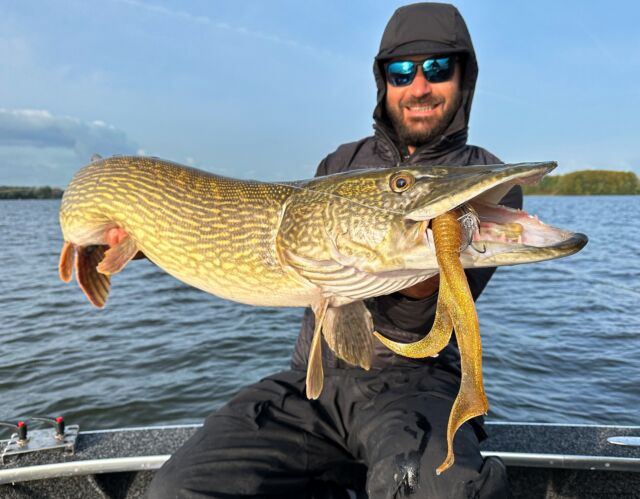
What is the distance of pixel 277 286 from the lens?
191 cm

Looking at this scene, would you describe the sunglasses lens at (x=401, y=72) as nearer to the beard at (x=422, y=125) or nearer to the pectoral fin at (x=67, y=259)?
the beard at (x=422, y=125)

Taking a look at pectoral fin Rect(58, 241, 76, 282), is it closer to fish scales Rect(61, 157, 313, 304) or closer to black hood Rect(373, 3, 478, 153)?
fish scales Rect(61, 157, 313, 304)

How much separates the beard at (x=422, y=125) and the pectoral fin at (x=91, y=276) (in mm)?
1697

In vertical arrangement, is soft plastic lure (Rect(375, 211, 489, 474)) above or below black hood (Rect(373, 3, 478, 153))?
below

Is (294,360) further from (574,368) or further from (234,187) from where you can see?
(574,368)

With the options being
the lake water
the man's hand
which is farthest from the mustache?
the lake water

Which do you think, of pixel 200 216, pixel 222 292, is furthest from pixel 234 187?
pixel 222 292

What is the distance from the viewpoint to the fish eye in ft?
5.23

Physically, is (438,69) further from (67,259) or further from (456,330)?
(67,259)

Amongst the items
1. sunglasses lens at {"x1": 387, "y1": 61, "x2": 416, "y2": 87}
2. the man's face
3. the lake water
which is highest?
sunglasses lens at {"x1": 387, "y1": 61, "x2": 416, "y2": 87}

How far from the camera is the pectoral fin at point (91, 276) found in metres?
2.64

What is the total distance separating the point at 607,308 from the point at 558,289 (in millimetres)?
1688

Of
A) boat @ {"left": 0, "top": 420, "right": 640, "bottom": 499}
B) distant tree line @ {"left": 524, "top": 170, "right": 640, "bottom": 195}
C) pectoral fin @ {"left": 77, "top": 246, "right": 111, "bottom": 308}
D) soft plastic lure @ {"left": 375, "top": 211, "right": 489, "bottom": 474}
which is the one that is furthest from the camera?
distant tree line @ {"left": 524, "top": 170, "right": 640, "bottom": 195}

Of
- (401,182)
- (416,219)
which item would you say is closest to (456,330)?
(416,219)
